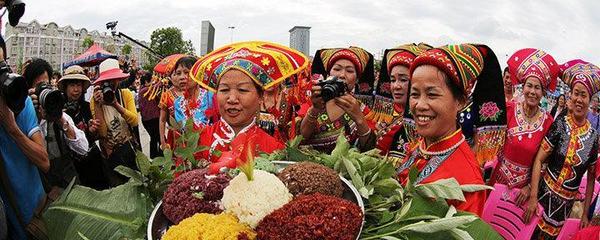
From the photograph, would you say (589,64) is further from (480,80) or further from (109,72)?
(109,72)

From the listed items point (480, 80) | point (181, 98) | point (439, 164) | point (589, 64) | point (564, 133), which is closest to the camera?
point (439, 164)

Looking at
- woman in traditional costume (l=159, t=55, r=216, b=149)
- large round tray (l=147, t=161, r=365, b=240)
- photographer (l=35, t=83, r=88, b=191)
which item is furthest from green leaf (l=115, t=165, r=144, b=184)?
woman in traditional costume (l=159, t=55, r=216, b=149)

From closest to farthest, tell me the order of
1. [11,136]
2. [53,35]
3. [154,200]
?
[154,200] → [11,136] → [53,35]

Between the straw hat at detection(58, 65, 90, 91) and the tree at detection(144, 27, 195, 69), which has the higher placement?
the straw hat at detection(58, 65, 90, 91)

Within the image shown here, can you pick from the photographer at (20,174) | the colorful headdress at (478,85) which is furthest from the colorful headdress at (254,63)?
the photographer at (20,174)

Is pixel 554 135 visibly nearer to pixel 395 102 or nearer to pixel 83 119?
pixel 395 102

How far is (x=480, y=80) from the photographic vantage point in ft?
8.83

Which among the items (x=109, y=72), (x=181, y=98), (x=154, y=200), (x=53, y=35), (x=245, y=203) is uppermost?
(x=245, y=203)

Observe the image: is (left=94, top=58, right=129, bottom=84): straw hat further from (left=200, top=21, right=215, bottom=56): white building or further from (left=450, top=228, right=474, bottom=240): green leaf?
(left=450, top=228, right=474, bottom=240): green leaf

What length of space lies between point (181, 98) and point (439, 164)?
158 inches

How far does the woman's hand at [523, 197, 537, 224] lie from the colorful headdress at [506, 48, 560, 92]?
37.6 inches

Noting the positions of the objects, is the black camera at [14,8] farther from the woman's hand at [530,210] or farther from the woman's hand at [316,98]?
the woman's hand at [530,210]

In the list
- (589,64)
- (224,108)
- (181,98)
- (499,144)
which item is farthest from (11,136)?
(589,64)

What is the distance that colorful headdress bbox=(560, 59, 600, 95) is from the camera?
421 centimetres
